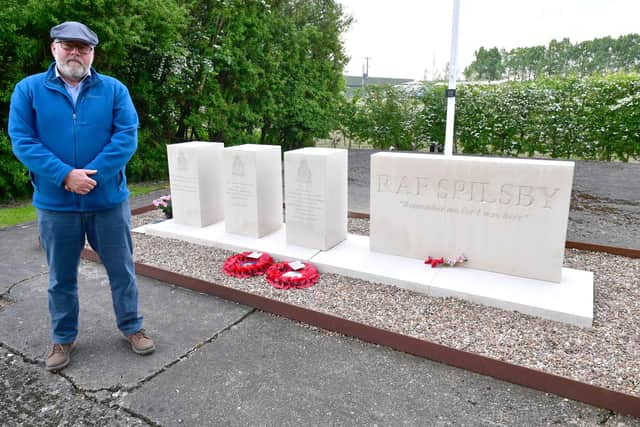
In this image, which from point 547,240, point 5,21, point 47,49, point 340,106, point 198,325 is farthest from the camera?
point 340,106

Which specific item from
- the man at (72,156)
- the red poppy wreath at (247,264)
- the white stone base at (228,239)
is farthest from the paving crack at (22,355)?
the white stone base at (228,239)

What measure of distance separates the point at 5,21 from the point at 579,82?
46.7 ft

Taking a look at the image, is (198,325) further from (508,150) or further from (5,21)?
(508,150)

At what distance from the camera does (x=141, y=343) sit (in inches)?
133

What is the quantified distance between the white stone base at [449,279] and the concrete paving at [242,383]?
1059 millimetres

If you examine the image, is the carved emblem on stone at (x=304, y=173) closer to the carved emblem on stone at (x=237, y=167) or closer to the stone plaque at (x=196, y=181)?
the carved emblem on stone at (x=237, y=167)

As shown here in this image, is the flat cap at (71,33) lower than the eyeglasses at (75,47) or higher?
higher

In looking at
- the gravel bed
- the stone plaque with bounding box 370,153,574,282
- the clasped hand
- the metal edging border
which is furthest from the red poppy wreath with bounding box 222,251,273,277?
the clasped hand

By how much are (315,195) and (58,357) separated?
2909 mm

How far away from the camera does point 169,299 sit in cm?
434

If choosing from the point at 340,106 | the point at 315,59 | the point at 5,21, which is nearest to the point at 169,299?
the point at 5,21

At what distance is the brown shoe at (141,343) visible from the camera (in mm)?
3359

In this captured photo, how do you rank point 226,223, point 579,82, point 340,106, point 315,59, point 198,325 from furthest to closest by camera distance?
1. point 340,106
2. point 315,59
3. point 579,82
4. point 226,223
5. point 198,325

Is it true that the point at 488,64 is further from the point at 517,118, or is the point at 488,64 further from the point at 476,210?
the point at 476,210
